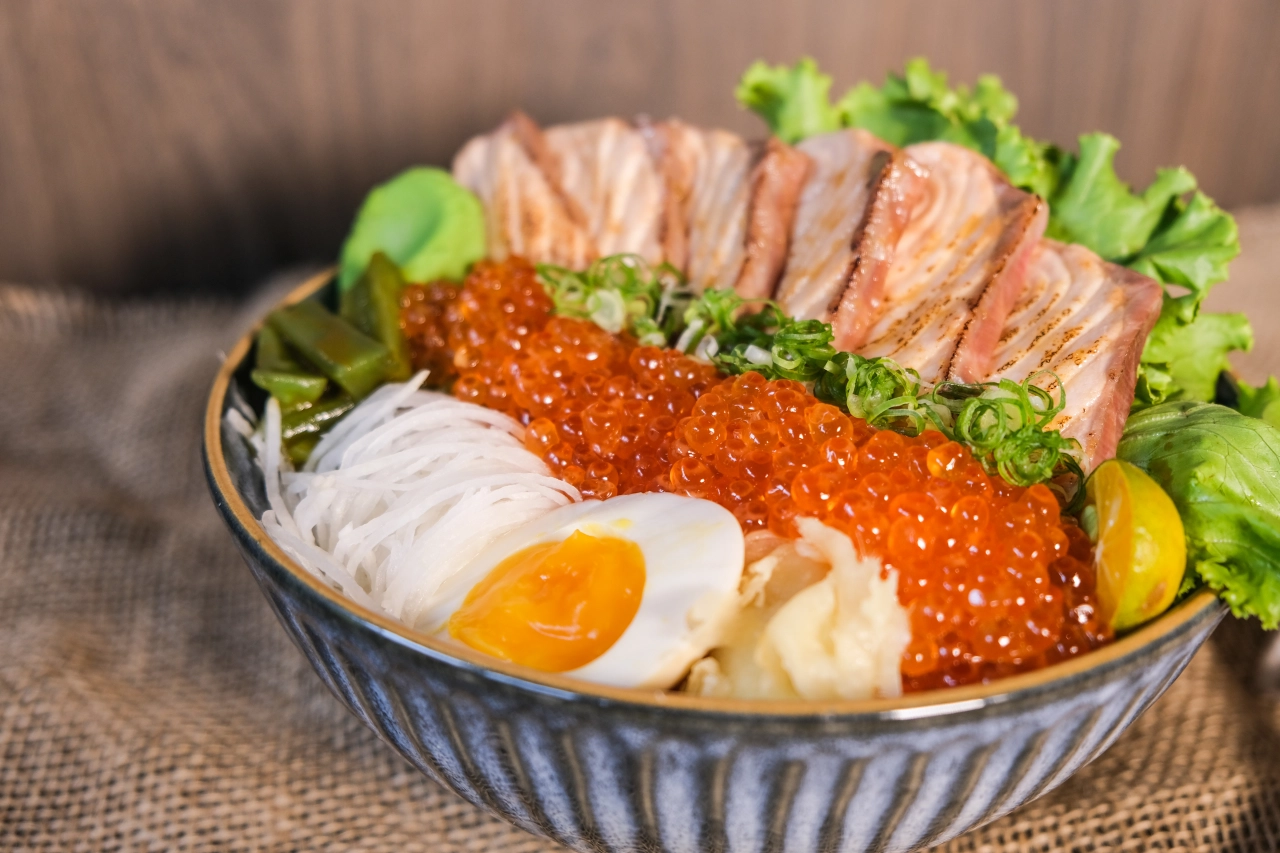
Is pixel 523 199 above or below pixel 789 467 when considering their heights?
above

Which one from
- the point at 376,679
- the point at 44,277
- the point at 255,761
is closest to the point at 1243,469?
the point at 376,679

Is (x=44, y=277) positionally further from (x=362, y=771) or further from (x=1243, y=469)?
(x=1243, y=469)

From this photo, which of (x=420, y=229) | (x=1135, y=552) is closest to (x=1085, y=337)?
(x=1135, y=552)

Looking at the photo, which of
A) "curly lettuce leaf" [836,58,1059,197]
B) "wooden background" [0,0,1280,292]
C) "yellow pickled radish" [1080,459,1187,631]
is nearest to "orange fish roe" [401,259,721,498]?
"yellow pickled radish" [1080,459,1187,631]

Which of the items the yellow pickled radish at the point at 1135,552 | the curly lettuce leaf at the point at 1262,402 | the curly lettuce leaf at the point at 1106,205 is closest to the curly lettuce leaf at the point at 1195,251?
the curly lettuce leaf at the point at 1106,205

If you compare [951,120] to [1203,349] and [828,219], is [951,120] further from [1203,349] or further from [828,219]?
[1203,349]

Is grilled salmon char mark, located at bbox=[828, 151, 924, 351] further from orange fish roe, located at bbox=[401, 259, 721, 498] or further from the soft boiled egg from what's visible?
the soft boiled egg

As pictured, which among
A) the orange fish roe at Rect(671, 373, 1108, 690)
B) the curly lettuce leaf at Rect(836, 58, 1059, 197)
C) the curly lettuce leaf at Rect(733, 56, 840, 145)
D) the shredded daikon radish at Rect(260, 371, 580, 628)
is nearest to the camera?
the orange fish roe at Rect(671, 373, 1108, 690)
